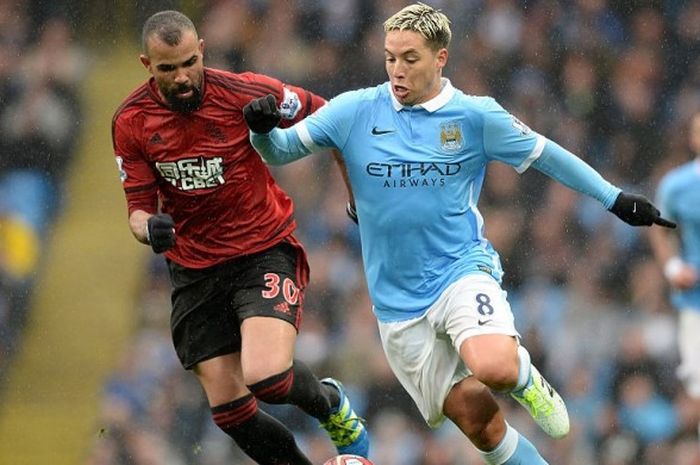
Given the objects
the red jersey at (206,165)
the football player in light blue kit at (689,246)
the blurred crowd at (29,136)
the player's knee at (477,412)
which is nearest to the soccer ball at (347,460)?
the player's knee at (477,412)

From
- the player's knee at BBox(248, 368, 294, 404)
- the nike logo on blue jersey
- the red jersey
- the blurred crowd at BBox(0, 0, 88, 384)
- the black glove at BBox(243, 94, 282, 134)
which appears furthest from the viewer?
the blurred crowd at BBox(0, 0, 88, 384)

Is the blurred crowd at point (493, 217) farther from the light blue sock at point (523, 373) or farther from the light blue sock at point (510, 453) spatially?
the light blue sock at point (523, 373)

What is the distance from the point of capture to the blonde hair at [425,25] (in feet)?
20.0

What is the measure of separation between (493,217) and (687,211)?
107 inches

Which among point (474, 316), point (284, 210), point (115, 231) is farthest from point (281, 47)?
point (474, 316)

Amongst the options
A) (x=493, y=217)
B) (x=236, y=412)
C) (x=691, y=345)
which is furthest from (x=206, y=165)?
(x=493, y=217)

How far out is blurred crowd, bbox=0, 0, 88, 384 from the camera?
11969 mm

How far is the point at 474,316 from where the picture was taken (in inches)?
237

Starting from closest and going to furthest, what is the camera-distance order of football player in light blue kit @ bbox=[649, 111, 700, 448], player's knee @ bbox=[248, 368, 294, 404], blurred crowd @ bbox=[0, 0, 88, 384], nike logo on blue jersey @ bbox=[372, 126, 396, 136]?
nike logo on blue jersey @ bbox=[372, 126, 396, 136] < player's knee @ bbox=[248, 368, 294, 404] < football player in light blue kit @ bbox=[649, 111, 700, 448] < blurred crowd @ bbox=[0, 0, 88, 384]

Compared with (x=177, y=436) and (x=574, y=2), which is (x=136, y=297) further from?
(x=574, y=2)

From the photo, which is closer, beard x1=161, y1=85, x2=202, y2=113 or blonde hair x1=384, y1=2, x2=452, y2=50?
blonde hair x1=384, y1=2, x2=452, y2=50

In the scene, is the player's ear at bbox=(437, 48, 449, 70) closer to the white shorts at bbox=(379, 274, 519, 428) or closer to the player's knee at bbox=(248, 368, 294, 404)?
the white shorts at bbox=(379, 274, 519, 428)

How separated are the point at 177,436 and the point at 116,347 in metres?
1.25

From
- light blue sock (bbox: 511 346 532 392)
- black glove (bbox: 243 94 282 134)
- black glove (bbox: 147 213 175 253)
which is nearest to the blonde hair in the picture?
black glove (bbox: 243 94 282 134)
